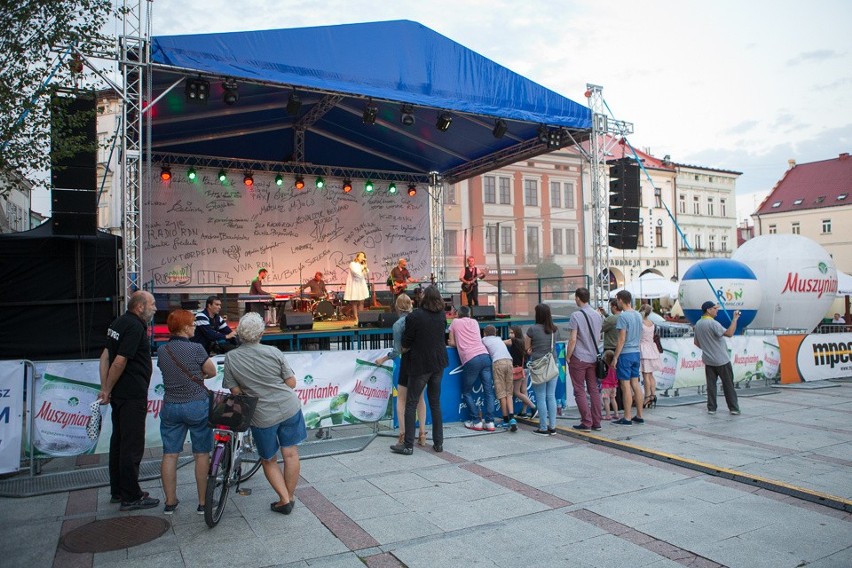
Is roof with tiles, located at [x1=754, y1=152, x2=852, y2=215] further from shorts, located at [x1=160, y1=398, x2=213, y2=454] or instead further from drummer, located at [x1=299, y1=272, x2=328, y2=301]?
shorts, located at [x1=160, y1=398, x2=213, y2=454]

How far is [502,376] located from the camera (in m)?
8.08

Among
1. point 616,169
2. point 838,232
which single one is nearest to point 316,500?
point 616,169

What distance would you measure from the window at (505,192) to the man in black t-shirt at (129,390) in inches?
→ 969

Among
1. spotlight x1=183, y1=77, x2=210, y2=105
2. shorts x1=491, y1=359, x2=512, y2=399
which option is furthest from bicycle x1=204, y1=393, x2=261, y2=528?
spotlight x1=183, y1=77, x2=210, y2=105

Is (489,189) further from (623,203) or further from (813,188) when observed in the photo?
(813,188)

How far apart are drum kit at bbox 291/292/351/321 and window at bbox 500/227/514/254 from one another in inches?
237

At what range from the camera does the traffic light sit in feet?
44.9

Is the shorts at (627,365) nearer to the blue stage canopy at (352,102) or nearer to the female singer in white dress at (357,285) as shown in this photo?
the blue stage canopy at (352,102)

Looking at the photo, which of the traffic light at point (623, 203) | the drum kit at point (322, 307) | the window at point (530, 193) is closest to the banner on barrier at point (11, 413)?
the drum kit at point (322, 307)

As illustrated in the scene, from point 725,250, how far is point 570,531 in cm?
4994

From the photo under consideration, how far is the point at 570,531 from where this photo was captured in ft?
15.1

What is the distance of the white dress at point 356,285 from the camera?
14.2 metres

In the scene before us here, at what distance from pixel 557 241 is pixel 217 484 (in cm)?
1722

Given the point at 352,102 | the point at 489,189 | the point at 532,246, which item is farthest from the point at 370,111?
the point at 489,189
